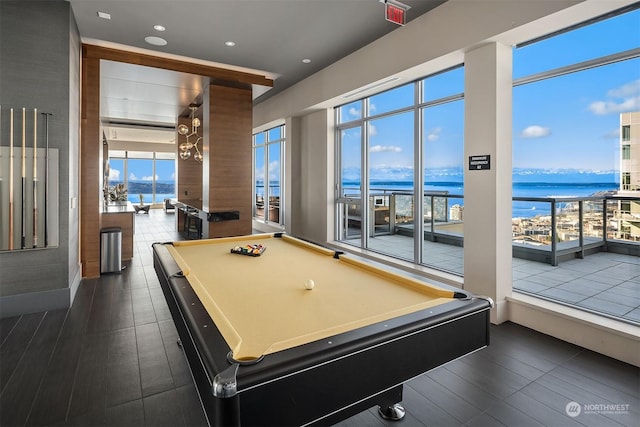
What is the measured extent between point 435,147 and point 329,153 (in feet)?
7.76

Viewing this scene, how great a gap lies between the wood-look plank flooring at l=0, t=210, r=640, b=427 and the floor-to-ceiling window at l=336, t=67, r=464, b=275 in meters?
2.10

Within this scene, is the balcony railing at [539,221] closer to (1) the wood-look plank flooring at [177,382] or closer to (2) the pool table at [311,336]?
(1) the wood-look plank flooring at [177,382]

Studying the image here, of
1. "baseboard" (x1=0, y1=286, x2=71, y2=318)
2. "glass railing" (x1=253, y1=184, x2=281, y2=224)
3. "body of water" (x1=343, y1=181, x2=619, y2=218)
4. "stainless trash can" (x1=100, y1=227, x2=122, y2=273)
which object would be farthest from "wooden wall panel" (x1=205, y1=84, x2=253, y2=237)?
"glass railing" (x1=253, y1=184, x2=281, y2=224)

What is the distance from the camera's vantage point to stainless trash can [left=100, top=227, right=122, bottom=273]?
505 centimetres

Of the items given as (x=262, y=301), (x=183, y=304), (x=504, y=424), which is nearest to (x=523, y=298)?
(x=504, y=424)

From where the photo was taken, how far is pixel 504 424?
1.94 metres

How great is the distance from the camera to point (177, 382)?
2.34 meters

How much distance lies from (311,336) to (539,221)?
425 cm

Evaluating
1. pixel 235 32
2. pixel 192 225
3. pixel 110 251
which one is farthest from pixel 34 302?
pixel 192 225

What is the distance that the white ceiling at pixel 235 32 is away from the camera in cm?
384

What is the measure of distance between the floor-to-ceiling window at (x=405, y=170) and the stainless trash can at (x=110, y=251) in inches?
148

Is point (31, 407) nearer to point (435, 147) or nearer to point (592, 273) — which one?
point (435, 147)

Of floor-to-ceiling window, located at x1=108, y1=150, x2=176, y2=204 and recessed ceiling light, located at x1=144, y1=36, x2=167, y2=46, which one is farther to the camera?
floor-to-ceiling window, located at x1=108, y1=150, x2=176, y2=204

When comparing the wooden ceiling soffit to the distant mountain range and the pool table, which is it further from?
the pool table
